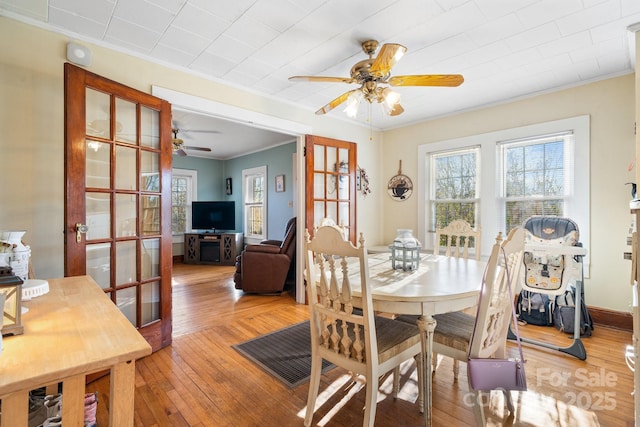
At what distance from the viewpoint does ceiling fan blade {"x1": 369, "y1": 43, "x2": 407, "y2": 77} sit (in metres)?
1.84

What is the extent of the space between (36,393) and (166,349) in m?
1.23

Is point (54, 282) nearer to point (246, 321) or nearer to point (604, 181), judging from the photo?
point (246, 321)

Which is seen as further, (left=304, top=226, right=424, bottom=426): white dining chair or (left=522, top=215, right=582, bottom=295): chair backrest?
(left=522, top=215, right=582, bottom=295): chair backrest

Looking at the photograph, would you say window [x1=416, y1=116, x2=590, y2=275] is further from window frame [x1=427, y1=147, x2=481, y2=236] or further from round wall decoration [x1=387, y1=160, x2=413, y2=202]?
round wall decoration [x1=387, y1=160, x2=413, y2=202]

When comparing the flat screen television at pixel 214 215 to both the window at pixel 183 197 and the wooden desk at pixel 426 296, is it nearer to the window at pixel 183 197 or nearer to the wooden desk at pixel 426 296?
the window at pixel 183 197

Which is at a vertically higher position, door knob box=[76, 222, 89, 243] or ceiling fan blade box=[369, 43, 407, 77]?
ceiling fan blade box=[369, 43, 407, 77]

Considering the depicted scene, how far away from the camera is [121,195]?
2455 mm

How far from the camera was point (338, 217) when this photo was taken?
4266 mm

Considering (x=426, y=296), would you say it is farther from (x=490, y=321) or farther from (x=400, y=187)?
(x=400, y=187)

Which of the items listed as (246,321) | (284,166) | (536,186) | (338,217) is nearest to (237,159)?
(284,166)

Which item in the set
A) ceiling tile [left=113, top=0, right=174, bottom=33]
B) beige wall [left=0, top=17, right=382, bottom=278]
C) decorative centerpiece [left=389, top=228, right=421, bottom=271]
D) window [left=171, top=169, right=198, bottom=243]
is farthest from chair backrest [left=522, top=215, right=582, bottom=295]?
window [left=171, top=169, right=198, bottom=243]

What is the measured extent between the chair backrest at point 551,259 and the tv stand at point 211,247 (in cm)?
545

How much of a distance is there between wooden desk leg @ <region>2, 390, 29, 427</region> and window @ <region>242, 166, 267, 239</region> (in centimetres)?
592

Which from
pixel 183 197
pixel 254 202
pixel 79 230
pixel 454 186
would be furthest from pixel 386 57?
pixel 183 197
